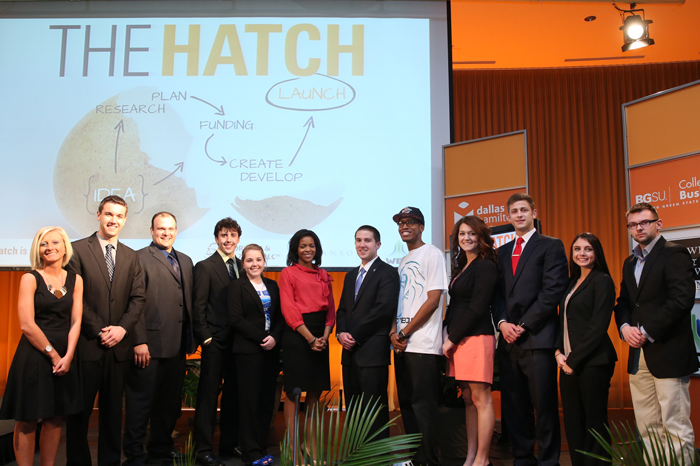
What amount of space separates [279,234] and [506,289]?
1.98m

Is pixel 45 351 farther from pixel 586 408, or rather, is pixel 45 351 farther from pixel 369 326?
pixel 586 408

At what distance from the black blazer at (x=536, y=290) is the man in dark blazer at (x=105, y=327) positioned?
2.06 metres

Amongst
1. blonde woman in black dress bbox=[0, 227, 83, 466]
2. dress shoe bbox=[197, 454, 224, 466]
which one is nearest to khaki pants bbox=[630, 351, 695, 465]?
dress shoe bbox=[197, 454, 224, 466]

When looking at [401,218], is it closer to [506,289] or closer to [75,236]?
[506,289]

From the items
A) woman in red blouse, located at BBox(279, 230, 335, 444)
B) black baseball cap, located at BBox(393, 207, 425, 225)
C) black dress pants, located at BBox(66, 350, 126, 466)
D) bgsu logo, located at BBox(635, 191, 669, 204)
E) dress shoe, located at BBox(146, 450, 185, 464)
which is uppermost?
bgsu logo, located at BBox(635, 191, 669, 204)

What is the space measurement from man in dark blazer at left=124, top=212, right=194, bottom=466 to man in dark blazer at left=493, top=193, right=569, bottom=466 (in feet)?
6.17

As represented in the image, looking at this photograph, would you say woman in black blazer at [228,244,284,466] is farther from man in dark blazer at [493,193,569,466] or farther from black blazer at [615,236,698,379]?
black blazer at [615,236,698,379]

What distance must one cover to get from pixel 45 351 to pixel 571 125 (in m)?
5.80

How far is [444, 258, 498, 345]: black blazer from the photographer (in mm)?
2730

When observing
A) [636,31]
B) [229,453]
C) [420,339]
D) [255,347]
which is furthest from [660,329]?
[636,31]

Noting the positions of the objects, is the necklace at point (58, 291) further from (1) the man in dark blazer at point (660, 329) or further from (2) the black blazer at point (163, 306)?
(1) the man in dark blazer at point (660, 329)

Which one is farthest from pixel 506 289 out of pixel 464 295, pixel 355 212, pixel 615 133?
pixel 615 133

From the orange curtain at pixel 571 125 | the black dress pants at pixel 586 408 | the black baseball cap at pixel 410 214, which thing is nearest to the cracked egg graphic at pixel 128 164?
the black baseball cap at pixel 410 214

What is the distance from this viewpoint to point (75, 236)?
4.20 m
